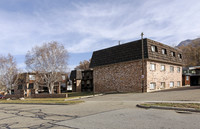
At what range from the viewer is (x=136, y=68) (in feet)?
78.9

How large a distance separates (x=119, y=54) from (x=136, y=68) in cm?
382

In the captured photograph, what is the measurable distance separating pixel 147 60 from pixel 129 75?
331cm

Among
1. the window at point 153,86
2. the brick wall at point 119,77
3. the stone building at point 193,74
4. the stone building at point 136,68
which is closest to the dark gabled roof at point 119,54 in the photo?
the stone building at point 136,68

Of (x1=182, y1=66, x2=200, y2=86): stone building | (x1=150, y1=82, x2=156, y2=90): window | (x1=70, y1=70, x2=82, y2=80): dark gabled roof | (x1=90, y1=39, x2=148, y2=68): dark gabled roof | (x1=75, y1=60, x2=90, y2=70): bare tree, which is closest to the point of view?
(x1=150, y1=82, x2=156, y2=90): window

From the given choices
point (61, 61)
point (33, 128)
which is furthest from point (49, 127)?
point (61, 61)

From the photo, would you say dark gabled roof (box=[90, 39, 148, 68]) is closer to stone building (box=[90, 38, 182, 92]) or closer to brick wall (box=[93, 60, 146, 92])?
stone building (box=[90, 38, 182, 92])

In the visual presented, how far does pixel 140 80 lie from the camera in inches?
923

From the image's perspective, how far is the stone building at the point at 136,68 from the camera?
77.2 feet

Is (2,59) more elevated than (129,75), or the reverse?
(2,59)

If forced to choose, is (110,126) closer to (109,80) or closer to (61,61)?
(109,80)

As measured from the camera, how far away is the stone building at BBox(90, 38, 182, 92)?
2352cm

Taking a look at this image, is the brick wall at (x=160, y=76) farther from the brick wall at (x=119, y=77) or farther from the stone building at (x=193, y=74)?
the stone building at (x=193, y=74)

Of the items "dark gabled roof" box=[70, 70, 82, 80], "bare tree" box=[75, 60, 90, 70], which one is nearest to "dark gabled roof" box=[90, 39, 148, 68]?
"dark gabled roof" box=[70, 70, 82, 80]

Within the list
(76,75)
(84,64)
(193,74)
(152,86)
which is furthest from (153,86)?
(84,64)
